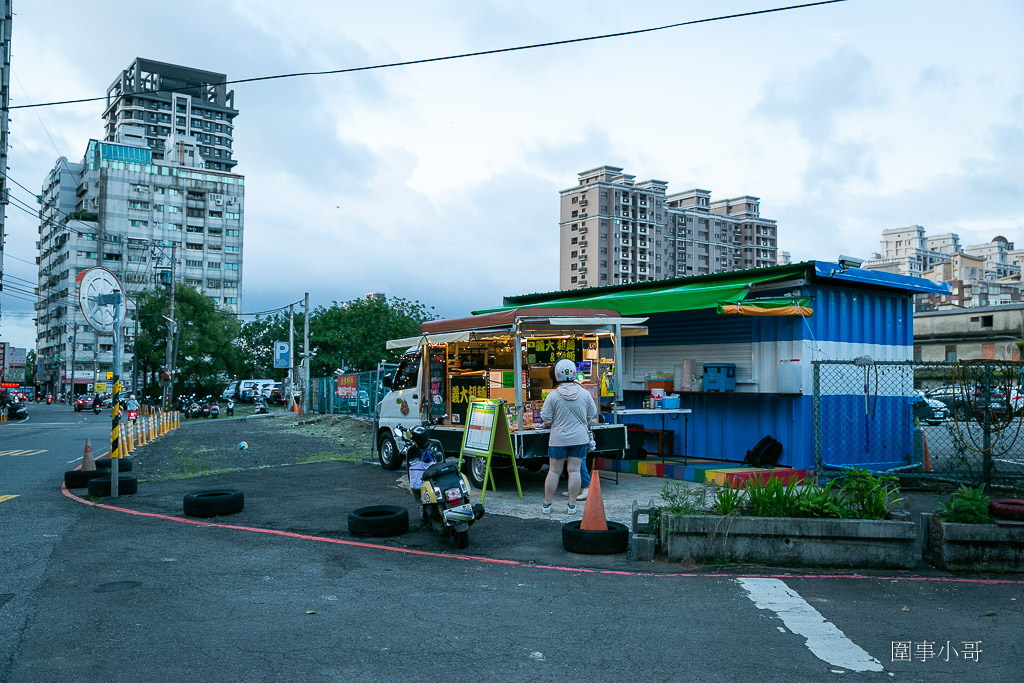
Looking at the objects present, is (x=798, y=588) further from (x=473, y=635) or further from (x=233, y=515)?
(x=233, y=515)

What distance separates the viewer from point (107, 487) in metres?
11.5

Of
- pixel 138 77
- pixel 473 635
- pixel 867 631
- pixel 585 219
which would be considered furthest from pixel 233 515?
pixel 138 77

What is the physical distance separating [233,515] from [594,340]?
6497 mm

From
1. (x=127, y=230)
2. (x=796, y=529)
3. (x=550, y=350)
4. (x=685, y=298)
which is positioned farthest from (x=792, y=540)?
(x=127, y=230)

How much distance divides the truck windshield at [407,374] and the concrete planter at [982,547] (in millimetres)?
9920

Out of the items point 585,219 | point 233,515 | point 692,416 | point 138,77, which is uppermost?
point 138,77

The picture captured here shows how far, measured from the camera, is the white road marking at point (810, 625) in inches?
189

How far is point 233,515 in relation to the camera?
10031 millimetres

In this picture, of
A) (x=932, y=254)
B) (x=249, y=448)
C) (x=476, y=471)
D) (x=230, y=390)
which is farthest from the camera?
(x=932, y=254)

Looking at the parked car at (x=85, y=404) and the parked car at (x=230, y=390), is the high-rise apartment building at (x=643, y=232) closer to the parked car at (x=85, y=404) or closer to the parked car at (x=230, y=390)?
the parked car at (x=230, y=390)

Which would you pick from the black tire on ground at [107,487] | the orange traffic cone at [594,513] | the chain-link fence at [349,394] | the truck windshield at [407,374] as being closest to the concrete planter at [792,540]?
the orange traffic cone at [594,513]

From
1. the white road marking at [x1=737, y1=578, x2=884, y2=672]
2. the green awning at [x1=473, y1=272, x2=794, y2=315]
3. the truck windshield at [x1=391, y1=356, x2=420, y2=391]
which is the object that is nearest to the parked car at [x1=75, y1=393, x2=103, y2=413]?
the truck windshield at [x1=391, y1=356, x2=420, y2=391]

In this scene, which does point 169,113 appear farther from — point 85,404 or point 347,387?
point 347,387

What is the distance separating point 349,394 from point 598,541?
96.0 ft
